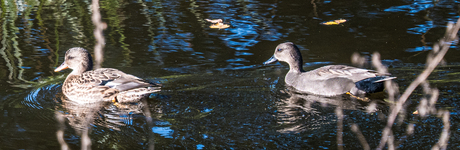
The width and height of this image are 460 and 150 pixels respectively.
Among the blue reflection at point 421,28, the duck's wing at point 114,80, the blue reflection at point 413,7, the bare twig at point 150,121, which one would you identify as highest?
the duck's wing at point 114,80

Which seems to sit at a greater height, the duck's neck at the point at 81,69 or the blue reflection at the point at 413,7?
the duck's neck at the point at 81,69

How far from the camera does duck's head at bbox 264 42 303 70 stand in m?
7.43

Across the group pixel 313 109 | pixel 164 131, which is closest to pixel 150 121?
pixel 164 131

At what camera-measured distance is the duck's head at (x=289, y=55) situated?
7.43 meters

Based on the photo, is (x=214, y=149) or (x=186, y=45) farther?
(x=186, y=45)

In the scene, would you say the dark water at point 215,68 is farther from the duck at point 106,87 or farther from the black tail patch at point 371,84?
the black tail patch at point 371,84

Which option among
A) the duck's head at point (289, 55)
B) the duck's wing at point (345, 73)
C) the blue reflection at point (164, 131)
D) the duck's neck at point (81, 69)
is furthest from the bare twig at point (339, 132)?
the duck's neck at point (81, 69)

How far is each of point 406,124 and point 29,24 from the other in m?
8.30

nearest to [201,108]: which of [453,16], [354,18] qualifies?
[354,18]

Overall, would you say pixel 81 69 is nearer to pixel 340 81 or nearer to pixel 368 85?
pixel 340 81

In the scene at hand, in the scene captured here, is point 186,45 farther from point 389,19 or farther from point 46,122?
point 389,19

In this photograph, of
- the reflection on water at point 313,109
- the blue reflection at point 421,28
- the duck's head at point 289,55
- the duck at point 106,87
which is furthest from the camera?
the blue reflection at point 421,28

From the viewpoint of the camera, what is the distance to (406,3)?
12094 mm

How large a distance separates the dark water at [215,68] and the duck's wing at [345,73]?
1.23ft
